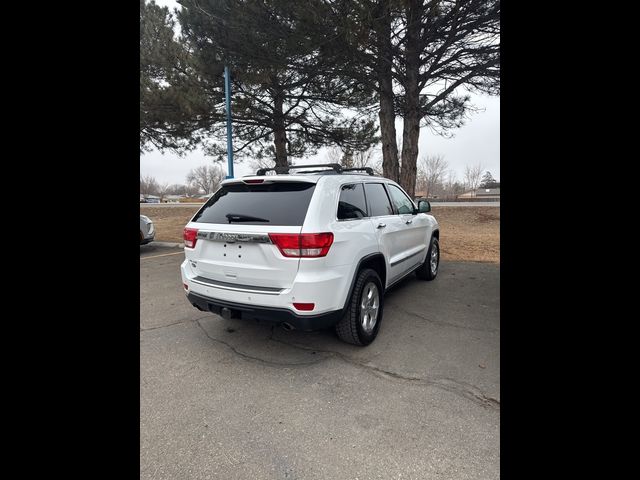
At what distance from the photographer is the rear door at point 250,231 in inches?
108

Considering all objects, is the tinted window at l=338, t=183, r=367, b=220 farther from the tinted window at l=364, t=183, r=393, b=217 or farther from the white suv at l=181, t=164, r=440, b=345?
the tinted window at l=364, t=183, r=393, b=217

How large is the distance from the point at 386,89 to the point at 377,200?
6117 mm

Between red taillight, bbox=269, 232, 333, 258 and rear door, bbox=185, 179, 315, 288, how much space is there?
0.04 m

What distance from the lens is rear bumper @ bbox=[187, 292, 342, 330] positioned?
2.72 meters

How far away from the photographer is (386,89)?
8820 mm

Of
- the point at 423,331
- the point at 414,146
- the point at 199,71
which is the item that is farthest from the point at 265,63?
the point at 423,331

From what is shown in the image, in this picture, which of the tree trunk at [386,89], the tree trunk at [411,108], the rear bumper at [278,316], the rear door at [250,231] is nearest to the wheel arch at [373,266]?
the rear bumper at [278,316]

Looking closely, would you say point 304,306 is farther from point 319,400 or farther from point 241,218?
point 241,218

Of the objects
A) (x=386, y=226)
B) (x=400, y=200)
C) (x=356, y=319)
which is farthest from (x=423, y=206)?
(x=356, y=319)

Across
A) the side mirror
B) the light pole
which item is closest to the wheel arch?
the side mirror

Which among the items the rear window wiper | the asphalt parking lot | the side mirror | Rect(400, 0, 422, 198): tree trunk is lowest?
the asphalt parking lot
